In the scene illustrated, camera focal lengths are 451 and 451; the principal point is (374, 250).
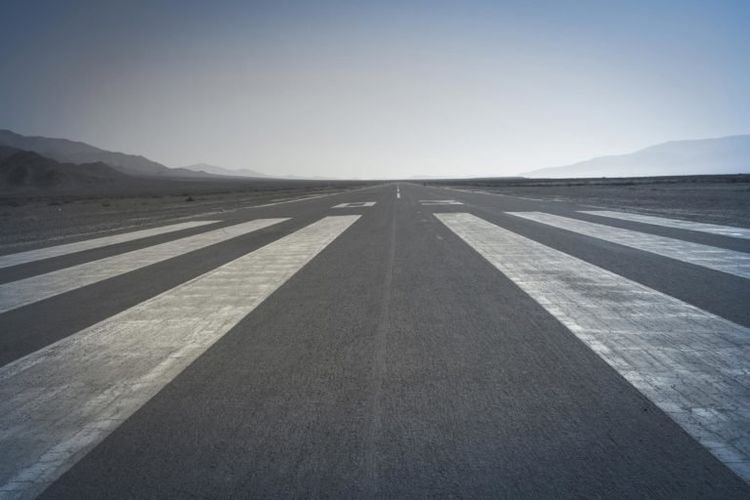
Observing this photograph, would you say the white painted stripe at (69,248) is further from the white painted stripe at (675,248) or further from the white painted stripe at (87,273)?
the white painted stripe at (675,248)

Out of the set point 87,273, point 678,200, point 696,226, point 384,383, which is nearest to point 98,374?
point 384,383

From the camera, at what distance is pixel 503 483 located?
1.99 metres

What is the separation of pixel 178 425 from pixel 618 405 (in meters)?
2.52

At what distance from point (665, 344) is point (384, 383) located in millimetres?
2251

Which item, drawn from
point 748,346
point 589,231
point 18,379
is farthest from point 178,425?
point 589,231

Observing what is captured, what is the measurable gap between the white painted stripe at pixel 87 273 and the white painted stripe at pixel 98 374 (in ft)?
5.88

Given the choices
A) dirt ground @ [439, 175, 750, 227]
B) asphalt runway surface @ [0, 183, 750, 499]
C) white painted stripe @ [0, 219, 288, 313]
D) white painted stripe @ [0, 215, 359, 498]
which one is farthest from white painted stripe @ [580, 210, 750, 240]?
white painted stripe @ [0, 219, 288, 313]

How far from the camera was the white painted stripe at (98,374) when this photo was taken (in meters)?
2.34

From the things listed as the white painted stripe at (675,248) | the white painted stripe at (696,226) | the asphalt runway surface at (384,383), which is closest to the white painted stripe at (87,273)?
the asphalt runway surface at (384,383)

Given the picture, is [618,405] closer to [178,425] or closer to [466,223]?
[178,425]

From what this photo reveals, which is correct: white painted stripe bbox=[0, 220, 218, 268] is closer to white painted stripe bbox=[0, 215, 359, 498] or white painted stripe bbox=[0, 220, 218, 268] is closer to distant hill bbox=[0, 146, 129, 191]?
white painted stripe bbox=[0, 215, 359, 498]

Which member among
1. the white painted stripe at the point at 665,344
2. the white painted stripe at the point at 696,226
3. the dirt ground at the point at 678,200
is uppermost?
the dirt ground at the point at 678,200

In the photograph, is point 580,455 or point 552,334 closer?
point 580,455

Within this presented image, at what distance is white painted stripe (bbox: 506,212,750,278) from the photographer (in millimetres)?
6320
